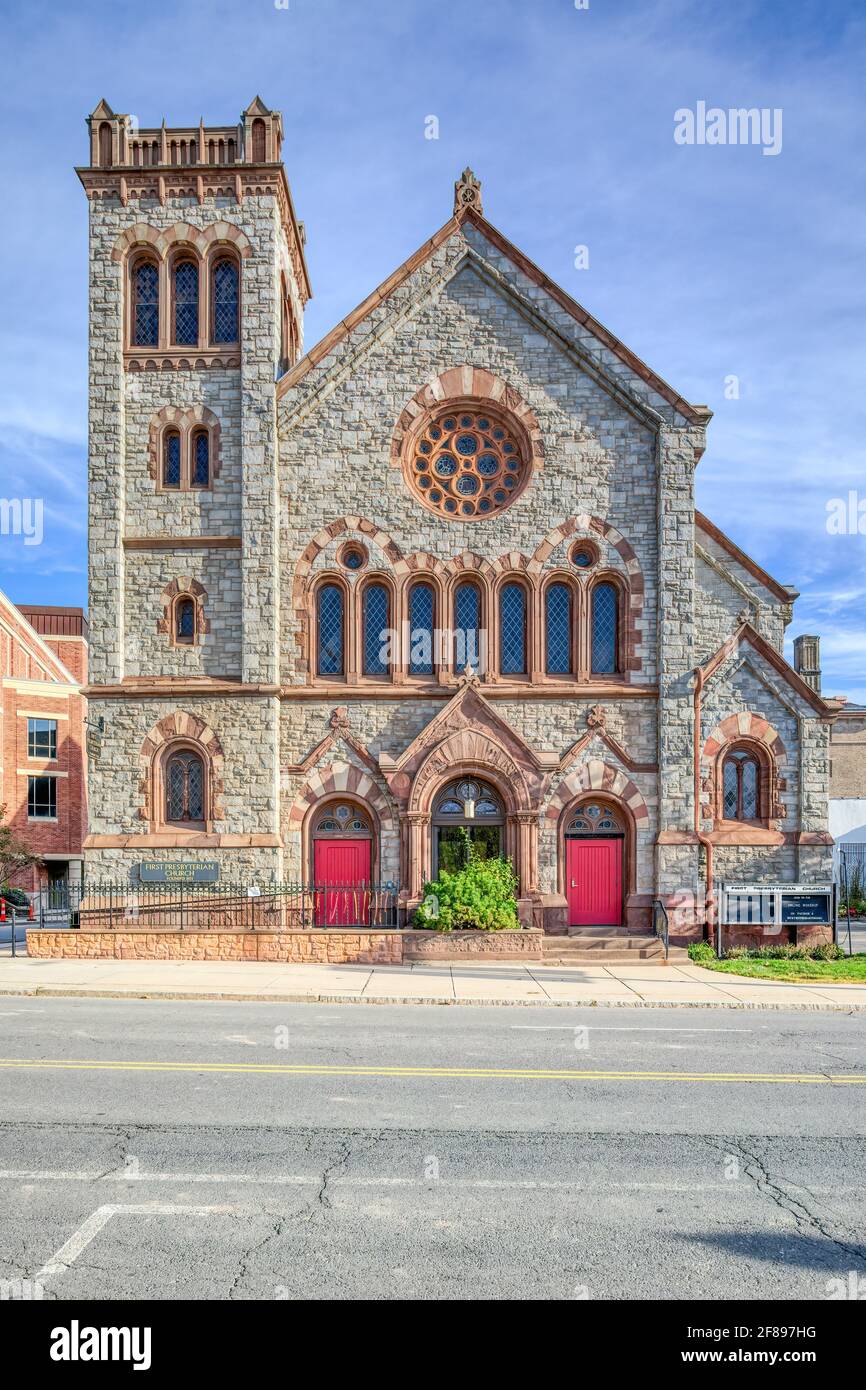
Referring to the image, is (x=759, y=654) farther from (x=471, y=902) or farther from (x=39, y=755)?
(x=39, y=755)

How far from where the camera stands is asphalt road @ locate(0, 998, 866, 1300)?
20.5 feet

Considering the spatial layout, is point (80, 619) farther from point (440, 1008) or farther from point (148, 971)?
point (440, 1008)

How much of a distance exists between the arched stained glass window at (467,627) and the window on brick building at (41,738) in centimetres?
2556

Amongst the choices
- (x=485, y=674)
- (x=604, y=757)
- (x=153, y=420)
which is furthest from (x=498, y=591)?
(x=153, y=420)

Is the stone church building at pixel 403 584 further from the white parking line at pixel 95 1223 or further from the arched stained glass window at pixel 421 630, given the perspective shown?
the white parking line at pixel 95 1223

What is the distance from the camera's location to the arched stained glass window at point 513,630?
79.3ft

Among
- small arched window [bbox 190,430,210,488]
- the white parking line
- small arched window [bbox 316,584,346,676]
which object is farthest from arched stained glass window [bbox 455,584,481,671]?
the white parking line

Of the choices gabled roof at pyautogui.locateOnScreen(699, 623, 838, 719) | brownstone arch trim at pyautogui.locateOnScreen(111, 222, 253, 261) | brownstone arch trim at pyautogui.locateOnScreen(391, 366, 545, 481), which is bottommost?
gabled roof at pyautogui.locateOnScreen(699, 623, 838, 719)

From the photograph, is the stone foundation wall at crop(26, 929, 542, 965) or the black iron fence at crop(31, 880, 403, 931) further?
the black iron fence at crop(31, 880, 403, 931)

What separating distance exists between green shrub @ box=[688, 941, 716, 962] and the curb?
5079mm

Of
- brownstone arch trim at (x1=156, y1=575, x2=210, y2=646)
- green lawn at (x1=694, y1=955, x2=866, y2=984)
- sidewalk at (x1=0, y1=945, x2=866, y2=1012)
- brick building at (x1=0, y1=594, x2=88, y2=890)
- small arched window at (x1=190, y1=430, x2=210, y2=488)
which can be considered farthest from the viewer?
brick building at (x1=0, y1=594, x2=88, y2=890)

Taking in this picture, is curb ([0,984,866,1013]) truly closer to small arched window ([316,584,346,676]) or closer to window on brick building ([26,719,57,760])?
small arched window ([316,584,346,676])

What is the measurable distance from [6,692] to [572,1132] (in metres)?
37.9

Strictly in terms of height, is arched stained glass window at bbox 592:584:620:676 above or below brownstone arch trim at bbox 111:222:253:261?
below
